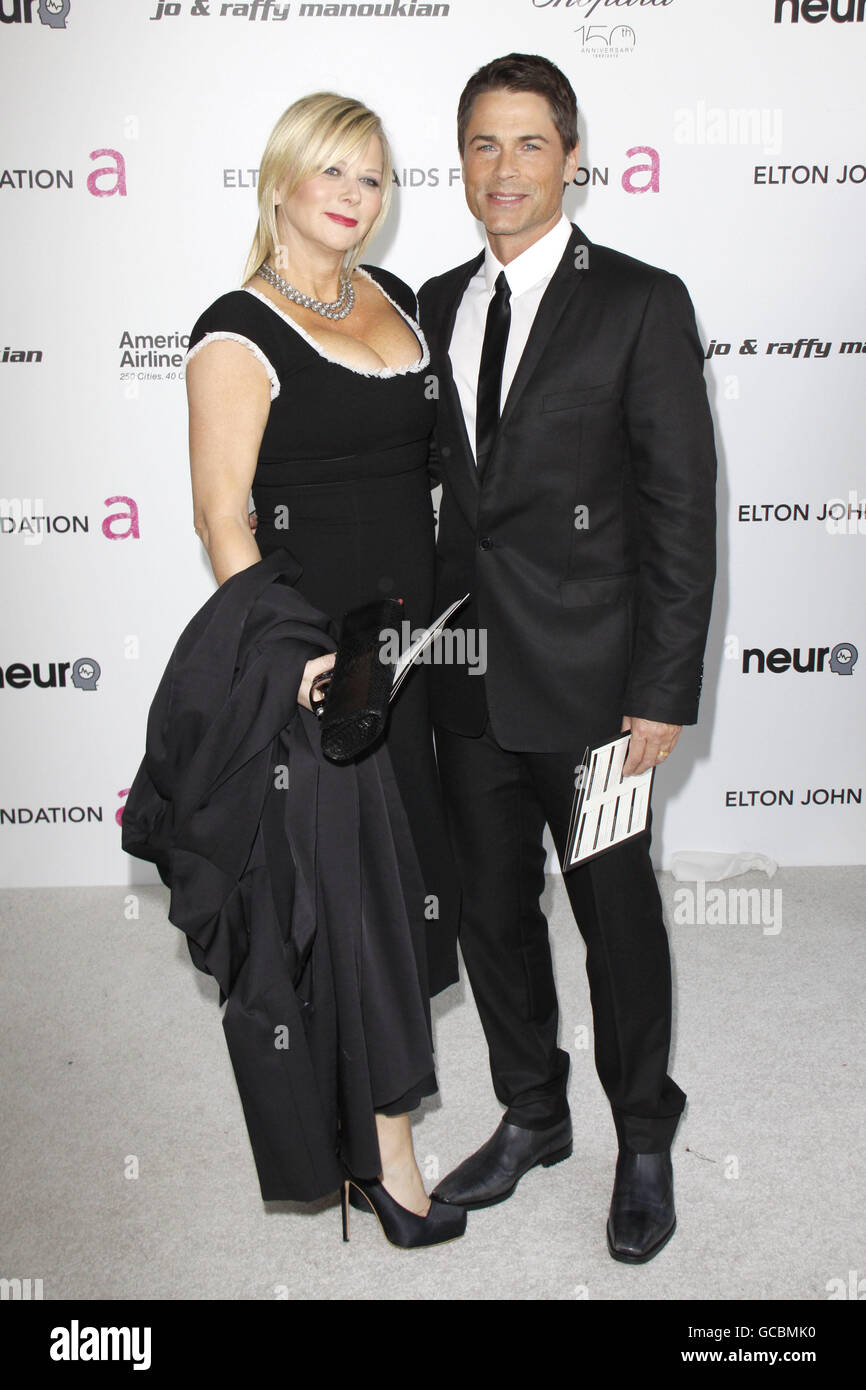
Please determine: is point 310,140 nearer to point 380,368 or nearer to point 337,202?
point 337,202

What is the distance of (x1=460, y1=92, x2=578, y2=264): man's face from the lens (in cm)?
200

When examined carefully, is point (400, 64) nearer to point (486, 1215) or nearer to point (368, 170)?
point (368, 170)

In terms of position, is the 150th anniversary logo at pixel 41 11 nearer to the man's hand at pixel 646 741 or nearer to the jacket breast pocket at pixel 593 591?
the jacket breast pocket at pixel 593 591

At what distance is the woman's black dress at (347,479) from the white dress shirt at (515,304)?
3.0 inches

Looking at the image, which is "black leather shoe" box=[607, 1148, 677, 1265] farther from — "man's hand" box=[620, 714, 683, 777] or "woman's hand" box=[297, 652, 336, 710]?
"woman's hand" box=[297, 652, 336, 710]

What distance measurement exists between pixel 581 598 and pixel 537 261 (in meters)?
0.57

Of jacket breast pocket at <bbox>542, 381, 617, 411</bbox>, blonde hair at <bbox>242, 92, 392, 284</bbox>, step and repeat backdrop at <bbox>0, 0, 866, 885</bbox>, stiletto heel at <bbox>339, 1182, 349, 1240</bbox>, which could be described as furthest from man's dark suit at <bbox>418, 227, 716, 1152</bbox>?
step and repeat backdrop at <bbox>0, 0, 866, 885</bbox>

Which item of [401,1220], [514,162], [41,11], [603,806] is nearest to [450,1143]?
[401,1220]

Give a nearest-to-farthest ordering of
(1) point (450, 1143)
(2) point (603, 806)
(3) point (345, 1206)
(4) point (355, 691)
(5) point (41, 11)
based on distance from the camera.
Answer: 1. (4) point (355, 691)
2. (2) point (603, 806)
3. (3) point (345, 1206)
4. (1) point (450, 1143)
5. (5) point (41, 11)

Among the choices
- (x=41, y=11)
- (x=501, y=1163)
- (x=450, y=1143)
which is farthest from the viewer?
(x=41, y=11)

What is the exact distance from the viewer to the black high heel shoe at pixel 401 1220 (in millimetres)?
2193

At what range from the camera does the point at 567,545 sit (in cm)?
204

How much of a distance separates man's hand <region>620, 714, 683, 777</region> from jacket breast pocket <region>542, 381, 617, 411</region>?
0.52m

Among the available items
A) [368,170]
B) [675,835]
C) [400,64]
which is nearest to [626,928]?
[368,170]
